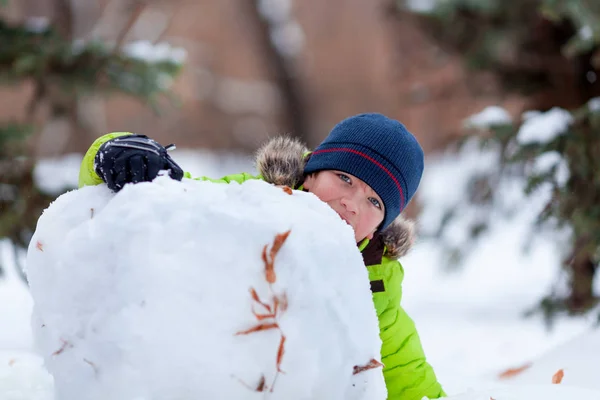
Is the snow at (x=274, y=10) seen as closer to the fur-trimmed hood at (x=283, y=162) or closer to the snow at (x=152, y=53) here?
the snow at (x=152, y=53)

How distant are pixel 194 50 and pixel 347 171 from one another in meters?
11.3

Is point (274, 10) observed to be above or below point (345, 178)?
above

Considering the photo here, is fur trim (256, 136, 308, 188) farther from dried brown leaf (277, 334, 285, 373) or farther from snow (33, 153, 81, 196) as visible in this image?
snow (33, 153, 81, 196)

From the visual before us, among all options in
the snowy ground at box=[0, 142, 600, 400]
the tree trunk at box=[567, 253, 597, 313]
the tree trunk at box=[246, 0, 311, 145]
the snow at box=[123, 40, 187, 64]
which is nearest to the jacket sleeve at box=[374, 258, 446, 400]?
the snowy ground at box=[0, 142, 600, 400]

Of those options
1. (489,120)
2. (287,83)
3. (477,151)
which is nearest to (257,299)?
(489,120)

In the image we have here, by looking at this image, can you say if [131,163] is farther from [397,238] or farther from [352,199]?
[397,238]

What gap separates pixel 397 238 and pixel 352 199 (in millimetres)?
259

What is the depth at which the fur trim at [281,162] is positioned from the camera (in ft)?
5.28

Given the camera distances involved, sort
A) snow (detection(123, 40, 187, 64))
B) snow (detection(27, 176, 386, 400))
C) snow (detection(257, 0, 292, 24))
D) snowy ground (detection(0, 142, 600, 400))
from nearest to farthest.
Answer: snow (detection(27, 176, 386, 400)) → snowy ground (detection(0, 142, 600, 400)) → snow (detection(123, 40, 187, 64)) → snow (detection(257, 0, 292, 24))

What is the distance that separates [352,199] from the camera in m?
1.56

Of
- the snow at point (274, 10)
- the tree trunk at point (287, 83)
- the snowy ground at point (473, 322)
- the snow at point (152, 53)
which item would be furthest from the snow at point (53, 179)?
the snow at point (274, 10)

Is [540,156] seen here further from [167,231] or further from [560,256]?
[167,231]

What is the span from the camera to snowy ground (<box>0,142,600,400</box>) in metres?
1.66

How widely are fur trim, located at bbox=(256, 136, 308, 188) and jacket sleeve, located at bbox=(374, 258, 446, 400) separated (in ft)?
1.18
